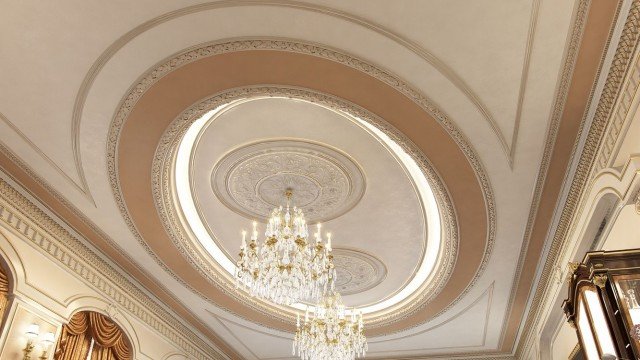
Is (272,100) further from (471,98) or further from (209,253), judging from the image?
(209,253)

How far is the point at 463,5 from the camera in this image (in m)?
4.08

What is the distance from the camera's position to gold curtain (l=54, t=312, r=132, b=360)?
6.94m

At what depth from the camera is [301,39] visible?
464 centimetres

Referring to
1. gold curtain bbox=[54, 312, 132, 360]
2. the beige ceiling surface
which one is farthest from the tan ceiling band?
gold curtain bbox=[54, 312, 132, 360]

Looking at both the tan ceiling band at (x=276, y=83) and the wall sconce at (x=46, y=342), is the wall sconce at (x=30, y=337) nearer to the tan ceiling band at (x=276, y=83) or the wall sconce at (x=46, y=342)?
the wall sconce at (x=46, y=342)

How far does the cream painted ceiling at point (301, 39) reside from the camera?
426 cm

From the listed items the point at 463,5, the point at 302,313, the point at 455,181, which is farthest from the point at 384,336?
the point at 463,5

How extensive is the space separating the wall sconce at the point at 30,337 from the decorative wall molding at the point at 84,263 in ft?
Answer: 3.46

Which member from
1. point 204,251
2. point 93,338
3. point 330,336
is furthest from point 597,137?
point 93,338

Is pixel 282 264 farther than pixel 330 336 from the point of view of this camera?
No

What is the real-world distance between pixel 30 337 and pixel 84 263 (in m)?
1.59

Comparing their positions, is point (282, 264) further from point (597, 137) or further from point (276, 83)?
point (597, 137)

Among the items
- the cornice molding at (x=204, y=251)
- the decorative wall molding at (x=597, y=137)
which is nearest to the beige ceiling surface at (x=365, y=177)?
the cornice molding at (x=204, y=251)

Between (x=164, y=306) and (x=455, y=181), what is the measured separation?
5974mm
